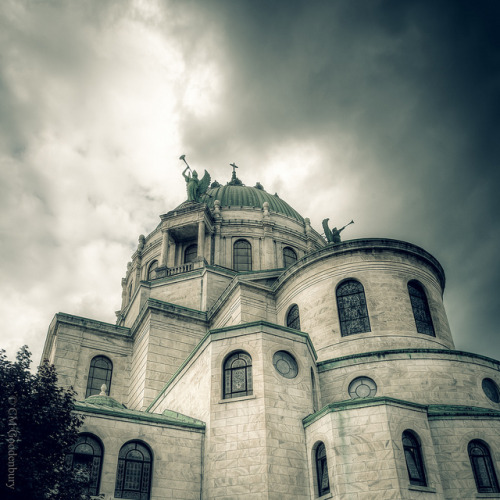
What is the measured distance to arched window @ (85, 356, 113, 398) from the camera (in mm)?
26656

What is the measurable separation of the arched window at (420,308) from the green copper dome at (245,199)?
1922 centimetres

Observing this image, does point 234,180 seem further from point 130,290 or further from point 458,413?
point 458,413

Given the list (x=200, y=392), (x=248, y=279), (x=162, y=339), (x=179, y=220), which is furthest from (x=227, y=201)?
(x=200, y=392)

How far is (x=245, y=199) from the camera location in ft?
144

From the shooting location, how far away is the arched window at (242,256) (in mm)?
38469

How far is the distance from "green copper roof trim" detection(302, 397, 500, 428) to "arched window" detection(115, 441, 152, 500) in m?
5.46

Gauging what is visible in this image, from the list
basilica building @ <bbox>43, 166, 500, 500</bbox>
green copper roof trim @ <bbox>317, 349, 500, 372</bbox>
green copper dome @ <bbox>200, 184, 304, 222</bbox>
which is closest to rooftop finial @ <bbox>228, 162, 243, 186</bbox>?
green copper dome @ <bbox>200, 184, 304, 222</bbox>

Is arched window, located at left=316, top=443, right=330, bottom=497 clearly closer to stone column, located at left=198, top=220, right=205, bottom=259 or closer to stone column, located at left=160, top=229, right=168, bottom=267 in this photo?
stone column, located at left=198, top=220, right=205, bottom=259

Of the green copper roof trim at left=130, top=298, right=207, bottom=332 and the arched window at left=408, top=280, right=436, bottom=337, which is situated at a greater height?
the green copper roof trim at left=130, top=298, right=207, bottom=332

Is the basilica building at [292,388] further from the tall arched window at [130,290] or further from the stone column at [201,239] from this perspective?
the tall arched window at [130,290]

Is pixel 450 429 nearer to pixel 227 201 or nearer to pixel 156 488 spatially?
pixel 156 488

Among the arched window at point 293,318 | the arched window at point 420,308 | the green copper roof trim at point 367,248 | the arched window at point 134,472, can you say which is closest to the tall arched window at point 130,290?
the arched window at point 293,318

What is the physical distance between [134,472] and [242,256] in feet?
77.6

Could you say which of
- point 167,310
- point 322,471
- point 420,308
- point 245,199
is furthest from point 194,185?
point 322,471
